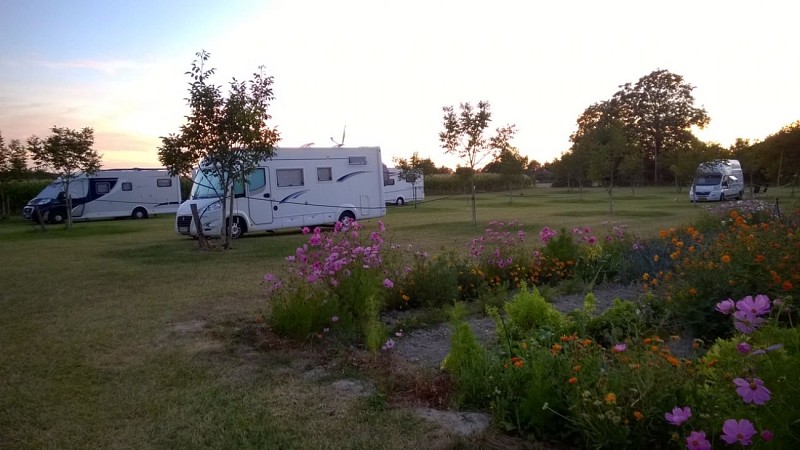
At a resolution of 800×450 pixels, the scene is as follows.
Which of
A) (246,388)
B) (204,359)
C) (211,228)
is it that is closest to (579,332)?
(246,388)

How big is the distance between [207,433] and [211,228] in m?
13.1

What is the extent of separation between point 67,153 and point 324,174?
10.7 m

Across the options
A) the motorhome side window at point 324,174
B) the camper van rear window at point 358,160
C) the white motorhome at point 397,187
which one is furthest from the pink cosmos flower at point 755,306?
the white motorhome at point 397,187

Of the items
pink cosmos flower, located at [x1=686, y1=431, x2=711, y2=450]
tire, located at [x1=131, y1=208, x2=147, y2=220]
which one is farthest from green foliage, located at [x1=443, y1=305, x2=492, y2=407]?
tire, located at [x1=131, y1=208, x2=147, y2=220]

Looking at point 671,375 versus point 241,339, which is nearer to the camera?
point 671,375

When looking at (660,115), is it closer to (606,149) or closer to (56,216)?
(606,149)

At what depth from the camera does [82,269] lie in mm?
10883

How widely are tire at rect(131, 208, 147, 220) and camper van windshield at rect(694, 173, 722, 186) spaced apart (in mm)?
29333

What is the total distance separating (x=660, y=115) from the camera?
60250 millimetres

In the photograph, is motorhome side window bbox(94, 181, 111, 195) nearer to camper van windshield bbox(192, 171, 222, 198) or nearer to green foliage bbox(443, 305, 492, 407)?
camper van windshield bbox(192, 171, 222, 198)

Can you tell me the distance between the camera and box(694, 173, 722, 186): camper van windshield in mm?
33447

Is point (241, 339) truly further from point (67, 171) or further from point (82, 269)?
point (67, 171)

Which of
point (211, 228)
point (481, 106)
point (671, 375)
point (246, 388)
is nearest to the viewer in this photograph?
point (671, 375)

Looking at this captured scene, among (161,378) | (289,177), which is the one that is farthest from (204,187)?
(161,378)
